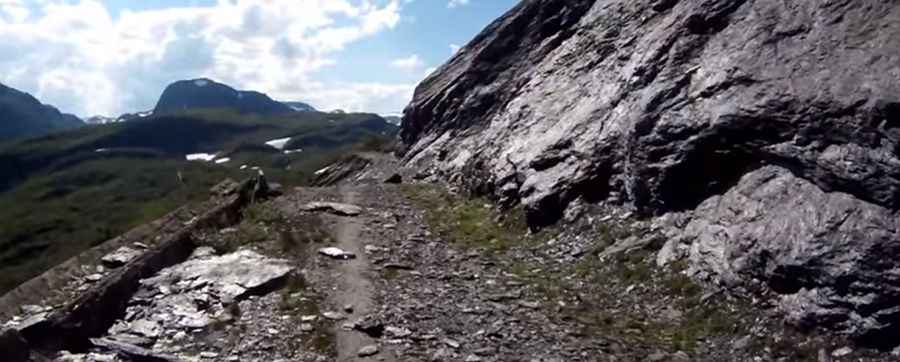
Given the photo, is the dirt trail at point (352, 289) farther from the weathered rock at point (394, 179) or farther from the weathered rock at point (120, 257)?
the weathered rock at point (394, 179)

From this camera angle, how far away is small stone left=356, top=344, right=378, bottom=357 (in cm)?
1622

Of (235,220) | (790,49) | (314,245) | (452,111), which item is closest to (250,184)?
(235,220)

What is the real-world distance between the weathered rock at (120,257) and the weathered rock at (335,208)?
7951 millimetres

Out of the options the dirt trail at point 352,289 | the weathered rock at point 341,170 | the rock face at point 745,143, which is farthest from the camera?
the weathered rock at point 341,170

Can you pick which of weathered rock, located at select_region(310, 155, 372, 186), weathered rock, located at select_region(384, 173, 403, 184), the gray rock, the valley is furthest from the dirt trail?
weathered rock, located at select_region(310, 155, 372, 186)

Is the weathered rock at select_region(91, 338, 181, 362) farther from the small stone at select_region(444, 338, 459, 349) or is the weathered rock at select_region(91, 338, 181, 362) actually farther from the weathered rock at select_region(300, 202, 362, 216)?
the weathered rock at select_region(300, 202, 362, 216)

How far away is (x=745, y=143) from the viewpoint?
19969 mm

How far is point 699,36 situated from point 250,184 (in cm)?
2019

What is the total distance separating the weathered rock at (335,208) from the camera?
101 feet

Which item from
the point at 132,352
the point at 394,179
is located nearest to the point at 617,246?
the point at 132,352

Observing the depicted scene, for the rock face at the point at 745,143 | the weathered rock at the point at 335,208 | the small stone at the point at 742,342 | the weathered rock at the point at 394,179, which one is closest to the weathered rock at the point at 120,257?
the weathered rock at the point at 335,208

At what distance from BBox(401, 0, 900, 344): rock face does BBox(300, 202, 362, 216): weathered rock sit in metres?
5.21

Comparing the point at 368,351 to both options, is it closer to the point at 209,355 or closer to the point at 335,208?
the point at 209,355

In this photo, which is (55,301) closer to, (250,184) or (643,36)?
(250,184)
